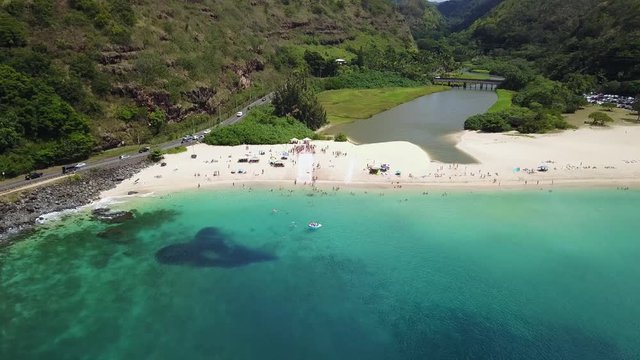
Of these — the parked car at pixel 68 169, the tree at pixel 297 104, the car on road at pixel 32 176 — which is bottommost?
the car on road at pixel 32 176

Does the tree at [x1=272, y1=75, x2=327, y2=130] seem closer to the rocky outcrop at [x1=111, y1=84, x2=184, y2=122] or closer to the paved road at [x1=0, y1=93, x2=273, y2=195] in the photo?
the paved road at [x1=0, y1=93, x2=273, y2=195]

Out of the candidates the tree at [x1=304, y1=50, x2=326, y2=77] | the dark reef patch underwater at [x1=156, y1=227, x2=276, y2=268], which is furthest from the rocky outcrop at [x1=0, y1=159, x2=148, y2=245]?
the tree at [x1=304, y1=50, x2=326, y2=77]

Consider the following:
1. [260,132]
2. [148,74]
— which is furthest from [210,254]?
[148,74]

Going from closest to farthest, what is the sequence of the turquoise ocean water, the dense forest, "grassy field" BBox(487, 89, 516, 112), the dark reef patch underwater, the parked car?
the turquoise ocean water → the dark reef patch underwater → the parked car → the dense forest → "grassy field" BBox(487, 89, 516, 112)


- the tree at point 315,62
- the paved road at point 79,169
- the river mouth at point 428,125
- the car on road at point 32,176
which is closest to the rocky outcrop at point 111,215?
the paved road at point 79,169

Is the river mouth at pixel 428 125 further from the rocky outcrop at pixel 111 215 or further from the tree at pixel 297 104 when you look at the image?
the rocky outcrop at pixel 111 215

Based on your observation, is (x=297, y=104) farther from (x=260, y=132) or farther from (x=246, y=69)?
(x=246, y=69)
